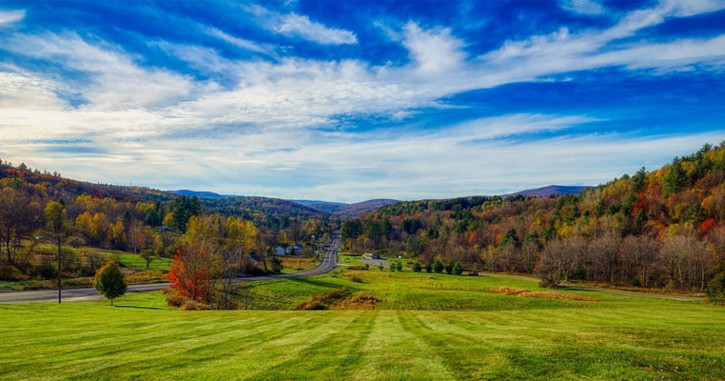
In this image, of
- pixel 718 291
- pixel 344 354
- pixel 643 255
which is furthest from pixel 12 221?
pixel 643 255

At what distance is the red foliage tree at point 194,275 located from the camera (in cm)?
4281

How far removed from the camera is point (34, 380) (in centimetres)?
913

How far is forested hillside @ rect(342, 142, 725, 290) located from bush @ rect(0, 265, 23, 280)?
93455 millimetres

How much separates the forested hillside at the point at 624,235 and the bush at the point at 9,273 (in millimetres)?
93455

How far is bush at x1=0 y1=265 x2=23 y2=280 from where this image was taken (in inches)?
2201

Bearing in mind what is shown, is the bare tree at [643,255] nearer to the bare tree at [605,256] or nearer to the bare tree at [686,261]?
the bare tree at [605,256]

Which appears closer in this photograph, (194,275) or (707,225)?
(194,275)

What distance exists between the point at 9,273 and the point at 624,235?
13572 cm

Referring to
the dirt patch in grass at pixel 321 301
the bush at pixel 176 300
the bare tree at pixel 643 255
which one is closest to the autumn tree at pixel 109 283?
the bush at pixel 176 300

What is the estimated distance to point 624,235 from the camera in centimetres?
9844

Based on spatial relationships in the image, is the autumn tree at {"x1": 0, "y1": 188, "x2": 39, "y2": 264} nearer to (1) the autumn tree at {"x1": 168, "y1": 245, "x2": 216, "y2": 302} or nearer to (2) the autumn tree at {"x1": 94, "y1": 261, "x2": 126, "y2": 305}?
(2) the autumn tree at {"x1": 94, "y1": 261, "x2": 126, "y2": 305}

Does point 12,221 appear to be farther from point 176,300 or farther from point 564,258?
point 564,258

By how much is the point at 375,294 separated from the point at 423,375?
45.0 meters

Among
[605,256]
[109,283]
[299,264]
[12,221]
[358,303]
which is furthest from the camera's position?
[299,264]
